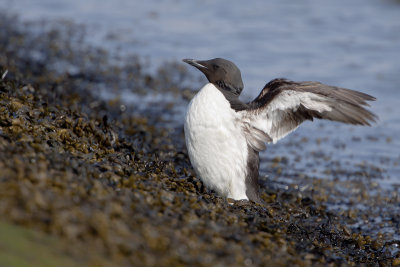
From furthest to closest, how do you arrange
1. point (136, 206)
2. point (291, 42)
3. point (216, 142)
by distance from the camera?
point (291, 42) → point (216, 142) → point (136, 206)

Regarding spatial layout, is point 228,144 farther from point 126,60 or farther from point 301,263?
point 126,60

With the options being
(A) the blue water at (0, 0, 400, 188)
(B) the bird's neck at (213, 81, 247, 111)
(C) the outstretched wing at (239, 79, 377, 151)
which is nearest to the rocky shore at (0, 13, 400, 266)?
(C) the outstretched wing at (239, 79, 377, 151)

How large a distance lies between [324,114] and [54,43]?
7.72m

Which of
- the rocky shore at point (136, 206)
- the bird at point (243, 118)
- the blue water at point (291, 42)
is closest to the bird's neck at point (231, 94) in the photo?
the bird at point (243, 118)

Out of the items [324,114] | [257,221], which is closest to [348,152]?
[324,114]

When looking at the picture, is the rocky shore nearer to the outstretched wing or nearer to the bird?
the bird

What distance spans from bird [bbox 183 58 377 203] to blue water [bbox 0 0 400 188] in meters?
2.51

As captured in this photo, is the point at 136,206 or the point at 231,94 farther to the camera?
the point at 231,94

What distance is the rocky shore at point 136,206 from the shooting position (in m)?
4.08

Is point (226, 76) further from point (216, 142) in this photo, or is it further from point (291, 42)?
point (291, 42)

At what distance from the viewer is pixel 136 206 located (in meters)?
4.66

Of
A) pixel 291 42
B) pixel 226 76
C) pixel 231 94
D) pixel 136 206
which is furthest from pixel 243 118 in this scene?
pixel 291 42

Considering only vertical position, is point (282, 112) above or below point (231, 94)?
below

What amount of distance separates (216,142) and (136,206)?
1602mm
